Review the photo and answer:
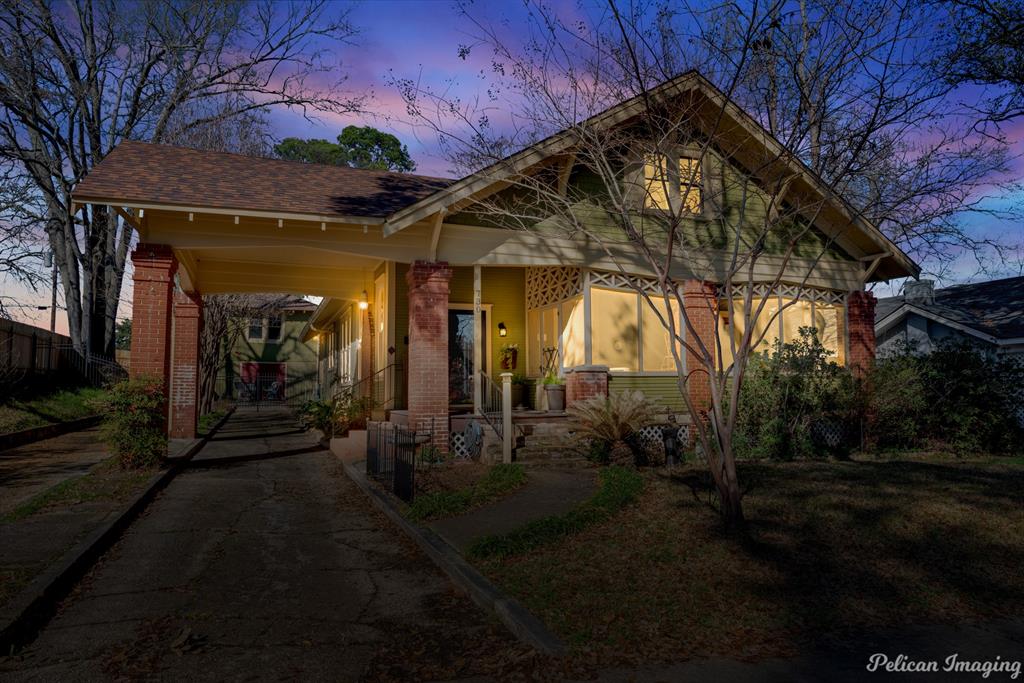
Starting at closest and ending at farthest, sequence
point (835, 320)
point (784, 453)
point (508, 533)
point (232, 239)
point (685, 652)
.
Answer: point (685, 652) → point (508, 533) → point (232, 239) → point (784, 453) → point (835, 320)

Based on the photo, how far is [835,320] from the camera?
17109 mm

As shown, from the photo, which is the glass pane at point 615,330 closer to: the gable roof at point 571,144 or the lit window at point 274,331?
the gable roof at point 571,144

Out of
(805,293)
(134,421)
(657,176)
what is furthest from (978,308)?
(134,421)

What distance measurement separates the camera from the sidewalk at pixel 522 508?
25.1ft

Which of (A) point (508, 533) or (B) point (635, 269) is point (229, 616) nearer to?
(A) point (508, 533)

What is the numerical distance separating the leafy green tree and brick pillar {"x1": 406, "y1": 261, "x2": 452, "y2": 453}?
3166 centimetres

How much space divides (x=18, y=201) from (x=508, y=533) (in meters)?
20.4

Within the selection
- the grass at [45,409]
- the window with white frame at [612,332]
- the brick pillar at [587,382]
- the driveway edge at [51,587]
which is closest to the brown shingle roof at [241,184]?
the window with white frame at [612,332]

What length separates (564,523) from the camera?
24.3 feet

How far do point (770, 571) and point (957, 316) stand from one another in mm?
20652

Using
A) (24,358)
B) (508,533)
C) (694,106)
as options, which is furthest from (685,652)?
(24,358)

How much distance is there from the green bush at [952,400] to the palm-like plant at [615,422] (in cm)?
611

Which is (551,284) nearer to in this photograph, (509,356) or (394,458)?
(509,356)

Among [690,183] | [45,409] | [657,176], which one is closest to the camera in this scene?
[690,183]
